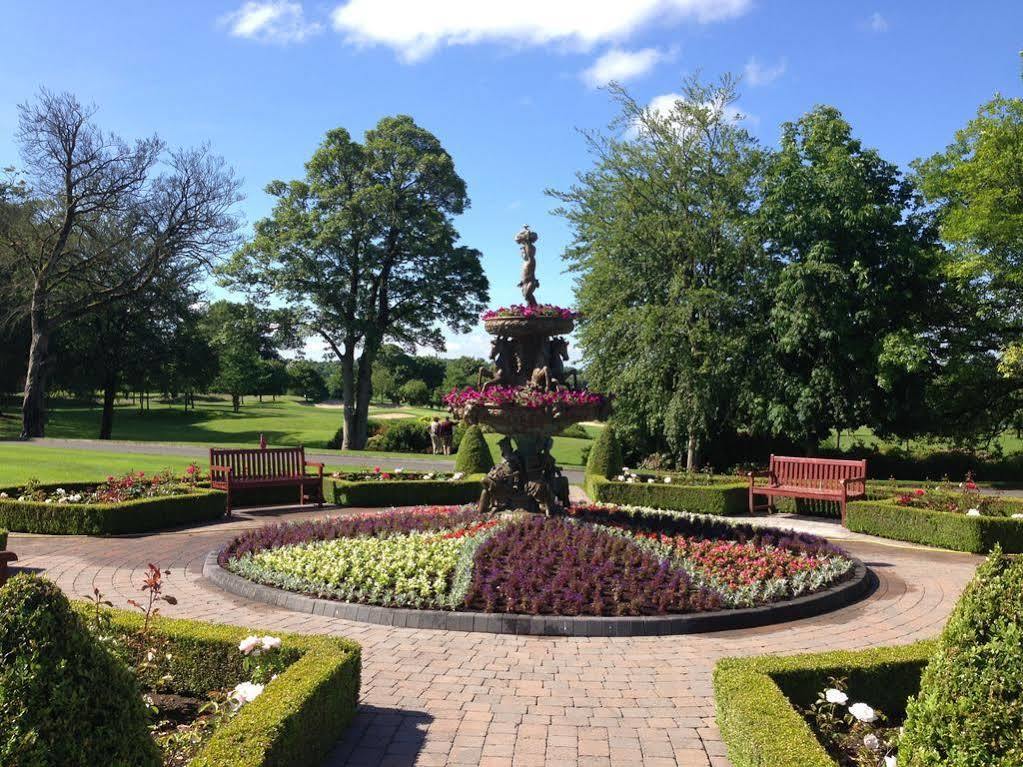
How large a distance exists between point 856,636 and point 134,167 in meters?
35.0

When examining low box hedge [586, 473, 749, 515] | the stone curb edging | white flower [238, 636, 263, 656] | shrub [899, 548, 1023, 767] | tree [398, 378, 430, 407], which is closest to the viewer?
shrub [899, 548, 1023, 767]

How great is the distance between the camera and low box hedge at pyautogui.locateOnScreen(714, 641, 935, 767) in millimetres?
3852

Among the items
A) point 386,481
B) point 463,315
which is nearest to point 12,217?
point 463,315

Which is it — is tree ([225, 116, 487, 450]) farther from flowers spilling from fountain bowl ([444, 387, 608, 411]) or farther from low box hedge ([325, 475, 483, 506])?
flowers spilling from fountain bowl ([444, 387, 608, 411])

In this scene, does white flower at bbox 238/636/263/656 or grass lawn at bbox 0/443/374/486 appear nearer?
white flower at bbox 238/636/263/656

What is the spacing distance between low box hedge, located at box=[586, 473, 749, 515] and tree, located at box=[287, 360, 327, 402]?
74324mm

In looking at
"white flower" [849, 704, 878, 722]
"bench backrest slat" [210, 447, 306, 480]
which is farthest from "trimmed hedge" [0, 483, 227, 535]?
"white flower" [849, 704, 878, 722]

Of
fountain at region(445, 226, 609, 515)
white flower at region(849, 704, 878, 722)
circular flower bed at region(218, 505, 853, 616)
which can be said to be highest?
fountain at region(445, 226, 609, 515)

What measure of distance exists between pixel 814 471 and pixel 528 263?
839 cm

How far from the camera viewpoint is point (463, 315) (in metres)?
36.4

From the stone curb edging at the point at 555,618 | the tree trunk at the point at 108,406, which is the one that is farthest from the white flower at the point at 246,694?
the tree trunk at the point at 108,406

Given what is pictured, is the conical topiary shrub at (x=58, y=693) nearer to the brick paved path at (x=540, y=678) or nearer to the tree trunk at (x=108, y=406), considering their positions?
the brick paved path at (x=540, y=678)

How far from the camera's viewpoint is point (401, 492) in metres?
16.5

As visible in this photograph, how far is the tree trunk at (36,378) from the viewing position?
108 feet
